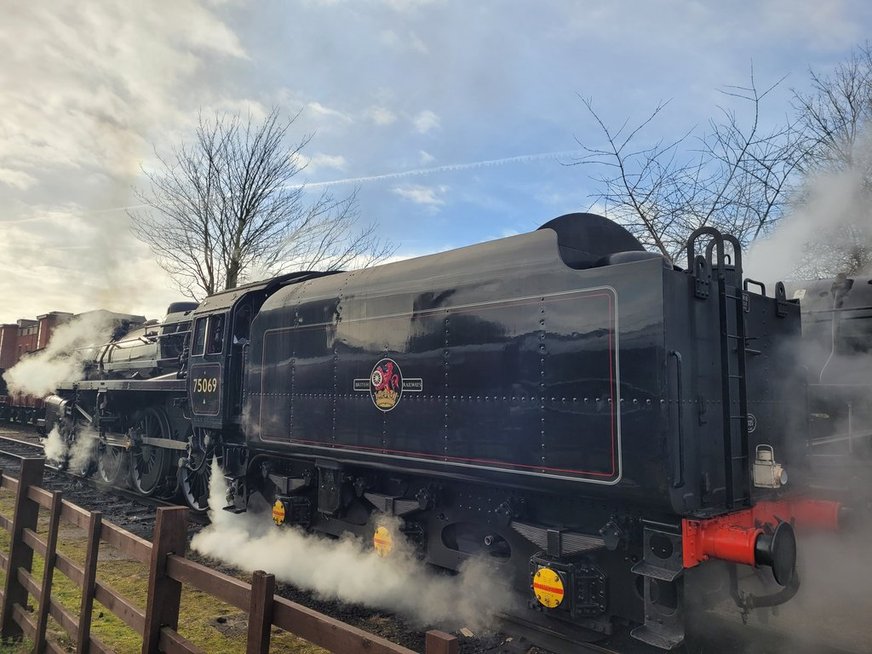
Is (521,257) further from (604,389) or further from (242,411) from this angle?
(242,411)

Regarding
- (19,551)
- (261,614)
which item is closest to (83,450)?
(19,551)

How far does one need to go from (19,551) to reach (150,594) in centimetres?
212

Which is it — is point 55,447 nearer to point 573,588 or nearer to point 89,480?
point 89,480

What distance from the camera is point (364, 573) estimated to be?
18.3 feet

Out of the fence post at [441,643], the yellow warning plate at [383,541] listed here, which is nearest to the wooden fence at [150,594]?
the fence post at [441,643]

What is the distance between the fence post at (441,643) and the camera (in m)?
1.69

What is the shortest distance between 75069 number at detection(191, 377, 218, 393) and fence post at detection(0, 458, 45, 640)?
344 cm

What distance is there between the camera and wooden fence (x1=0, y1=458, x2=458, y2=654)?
2.22 meters

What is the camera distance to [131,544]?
3365 millimetres

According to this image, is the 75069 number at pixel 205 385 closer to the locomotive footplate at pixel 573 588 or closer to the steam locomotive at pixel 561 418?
the steam locomotive at pixel 561 418

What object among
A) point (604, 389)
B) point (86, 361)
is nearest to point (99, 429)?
point (86, 361)

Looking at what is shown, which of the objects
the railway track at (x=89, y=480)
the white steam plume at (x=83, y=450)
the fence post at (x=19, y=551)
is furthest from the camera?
the white steam plume at (x=83, y=450)

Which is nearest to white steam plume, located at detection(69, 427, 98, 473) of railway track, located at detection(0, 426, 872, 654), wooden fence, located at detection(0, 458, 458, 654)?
wooden fence, located at detection(0, 458, 458, 654)

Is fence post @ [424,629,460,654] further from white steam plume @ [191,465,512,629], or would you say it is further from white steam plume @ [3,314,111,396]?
white steam plume @ [3,314,111,396]
